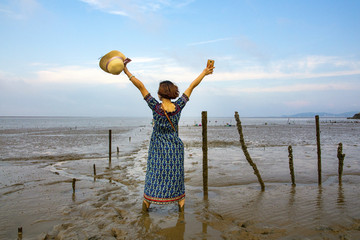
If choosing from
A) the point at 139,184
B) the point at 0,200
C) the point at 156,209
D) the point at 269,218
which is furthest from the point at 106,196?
the point at 269,218

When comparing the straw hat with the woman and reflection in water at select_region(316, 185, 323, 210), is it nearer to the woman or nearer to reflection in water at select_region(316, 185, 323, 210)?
the woman

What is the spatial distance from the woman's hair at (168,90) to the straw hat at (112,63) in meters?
0.82

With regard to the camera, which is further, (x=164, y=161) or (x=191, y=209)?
(x=191, y=209)

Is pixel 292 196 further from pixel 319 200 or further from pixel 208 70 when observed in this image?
pixel 208 70

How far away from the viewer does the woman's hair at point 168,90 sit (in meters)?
4.41

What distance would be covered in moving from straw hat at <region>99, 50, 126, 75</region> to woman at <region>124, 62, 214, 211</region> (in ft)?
Answer: 1.56

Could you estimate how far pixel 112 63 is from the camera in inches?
161

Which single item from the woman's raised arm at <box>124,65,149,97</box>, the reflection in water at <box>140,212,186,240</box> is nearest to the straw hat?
the woman's raised arm at <box>124,65,149,97</box>

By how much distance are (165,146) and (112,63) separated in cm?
182

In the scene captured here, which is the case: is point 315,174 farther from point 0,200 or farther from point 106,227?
point 0,200

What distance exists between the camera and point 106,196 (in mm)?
6789

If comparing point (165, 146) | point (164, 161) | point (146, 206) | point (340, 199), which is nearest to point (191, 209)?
point (146, 206)

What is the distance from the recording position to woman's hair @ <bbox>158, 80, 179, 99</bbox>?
14.5ft

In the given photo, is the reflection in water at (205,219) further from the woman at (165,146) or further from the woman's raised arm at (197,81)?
the woman's raised arm at (197,81)
